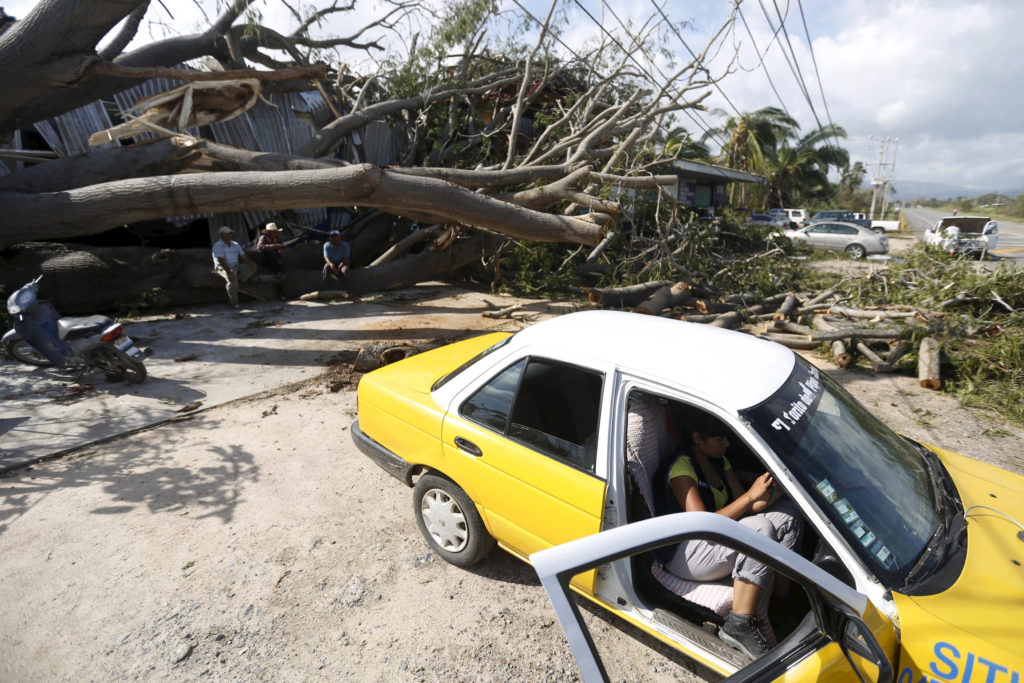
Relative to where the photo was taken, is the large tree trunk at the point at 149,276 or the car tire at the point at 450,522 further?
the large tree trunk at the point at 149,276

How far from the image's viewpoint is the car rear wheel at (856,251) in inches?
805

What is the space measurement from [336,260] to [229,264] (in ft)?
6.49

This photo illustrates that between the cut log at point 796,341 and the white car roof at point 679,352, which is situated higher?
the white car roof at point 679,352

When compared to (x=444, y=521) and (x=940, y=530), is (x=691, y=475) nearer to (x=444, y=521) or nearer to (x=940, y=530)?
(x=940, y=530)

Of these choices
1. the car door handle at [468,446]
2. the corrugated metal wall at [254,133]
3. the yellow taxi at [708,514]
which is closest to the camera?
the yellow taxi at [708,514]

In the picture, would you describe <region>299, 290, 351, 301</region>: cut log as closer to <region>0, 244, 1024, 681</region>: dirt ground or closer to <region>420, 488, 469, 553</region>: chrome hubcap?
<region>0, 244, 1024, 681</region>: dirt ground

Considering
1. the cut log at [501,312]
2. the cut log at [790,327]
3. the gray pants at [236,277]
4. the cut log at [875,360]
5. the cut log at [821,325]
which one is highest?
the gray pants at [236,277]

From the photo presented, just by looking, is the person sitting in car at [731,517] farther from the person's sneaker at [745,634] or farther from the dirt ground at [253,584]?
the dirt ground at [253,584]

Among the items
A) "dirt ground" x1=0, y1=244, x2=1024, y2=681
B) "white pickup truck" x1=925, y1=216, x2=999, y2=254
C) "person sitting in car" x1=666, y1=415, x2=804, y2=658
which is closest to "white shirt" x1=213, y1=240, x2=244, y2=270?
"dirt ground" x1=0, y1=244, x2=1024, y2=681

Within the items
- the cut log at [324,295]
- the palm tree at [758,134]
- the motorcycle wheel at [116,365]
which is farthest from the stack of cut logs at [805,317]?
the palm tree at [758,134]

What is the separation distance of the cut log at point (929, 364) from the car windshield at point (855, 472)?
4.79 metres

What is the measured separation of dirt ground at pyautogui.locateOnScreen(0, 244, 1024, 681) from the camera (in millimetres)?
2551

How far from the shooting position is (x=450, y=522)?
3090 millimetres

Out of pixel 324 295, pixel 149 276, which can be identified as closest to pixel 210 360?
pixel 149 276
